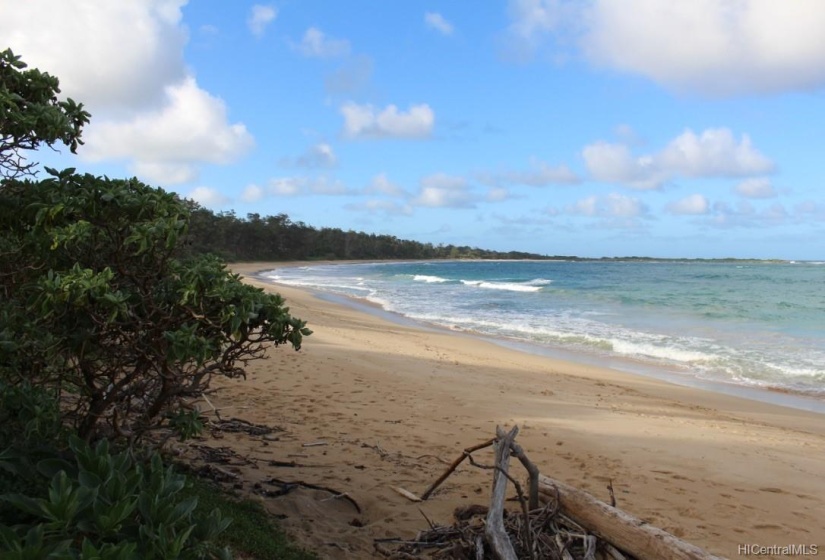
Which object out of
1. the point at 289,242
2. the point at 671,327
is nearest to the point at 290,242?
the point at 289,242

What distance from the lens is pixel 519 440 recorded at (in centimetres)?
637

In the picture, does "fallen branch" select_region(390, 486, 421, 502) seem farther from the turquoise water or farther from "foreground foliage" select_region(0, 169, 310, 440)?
the turquoise water

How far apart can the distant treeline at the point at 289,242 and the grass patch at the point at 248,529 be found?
49.9 meters

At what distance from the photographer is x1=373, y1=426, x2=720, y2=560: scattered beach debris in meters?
3.33

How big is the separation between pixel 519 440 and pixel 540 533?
2.82 metres

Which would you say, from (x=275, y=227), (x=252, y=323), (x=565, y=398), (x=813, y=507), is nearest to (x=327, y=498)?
(x=252, y=323)

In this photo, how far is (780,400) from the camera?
33.2 feet

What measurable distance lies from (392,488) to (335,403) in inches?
112

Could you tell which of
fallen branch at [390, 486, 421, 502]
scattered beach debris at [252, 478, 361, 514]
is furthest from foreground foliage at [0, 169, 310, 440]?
fallen branch at [390, 486, 421, 502]

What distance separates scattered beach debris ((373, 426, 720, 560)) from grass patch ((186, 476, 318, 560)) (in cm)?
Result: 62

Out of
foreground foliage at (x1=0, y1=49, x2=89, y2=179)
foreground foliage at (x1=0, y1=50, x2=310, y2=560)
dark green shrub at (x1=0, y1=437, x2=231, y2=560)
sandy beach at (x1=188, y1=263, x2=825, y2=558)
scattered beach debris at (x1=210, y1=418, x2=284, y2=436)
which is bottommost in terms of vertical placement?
sandy beach at (x1=188, y1=263, x2=825, y2=558)

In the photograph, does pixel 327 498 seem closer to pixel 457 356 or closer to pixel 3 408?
pixel 3 408

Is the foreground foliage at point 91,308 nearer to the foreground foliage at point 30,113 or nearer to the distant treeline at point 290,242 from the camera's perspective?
the foreground foliage at point 30,113

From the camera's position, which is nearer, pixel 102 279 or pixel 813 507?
pixel 102 279
